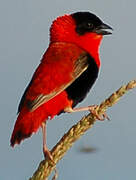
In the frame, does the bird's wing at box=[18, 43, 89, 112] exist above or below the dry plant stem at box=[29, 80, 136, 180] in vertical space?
above

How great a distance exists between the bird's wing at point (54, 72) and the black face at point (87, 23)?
430 mm

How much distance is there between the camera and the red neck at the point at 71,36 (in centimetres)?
441

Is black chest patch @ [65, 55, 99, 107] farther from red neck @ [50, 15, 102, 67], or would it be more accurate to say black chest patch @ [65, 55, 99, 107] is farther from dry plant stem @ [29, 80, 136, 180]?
dry plant stem @ [29, 80, 136, 180]

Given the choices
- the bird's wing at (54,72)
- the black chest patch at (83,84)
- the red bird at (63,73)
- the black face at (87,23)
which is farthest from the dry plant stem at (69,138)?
the black face at (87,23)

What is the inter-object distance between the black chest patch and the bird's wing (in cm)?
6

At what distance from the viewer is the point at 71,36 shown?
15.0ft

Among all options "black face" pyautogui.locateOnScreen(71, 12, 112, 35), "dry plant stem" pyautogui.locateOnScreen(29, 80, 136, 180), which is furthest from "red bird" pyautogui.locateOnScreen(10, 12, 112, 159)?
"dry plant stem" pyautogui.locateOnScreen(29, 80, 136, 180)

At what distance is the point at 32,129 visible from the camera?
3.39 meters

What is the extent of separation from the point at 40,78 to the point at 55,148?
1.24 metres

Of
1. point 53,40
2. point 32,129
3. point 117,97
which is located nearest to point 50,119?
point 32,129

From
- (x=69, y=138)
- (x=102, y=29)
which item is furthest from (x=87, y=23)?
(x=69, y=138)

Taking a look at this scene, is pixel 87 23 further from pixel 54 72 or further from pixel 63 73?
pixel 54 72

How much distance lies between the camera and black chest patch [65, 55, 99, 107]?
3887 millimetres

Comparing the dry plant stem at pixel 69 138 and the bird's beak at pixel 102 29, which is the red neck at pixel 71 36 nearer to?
the bird's beak at pixel 102 29
